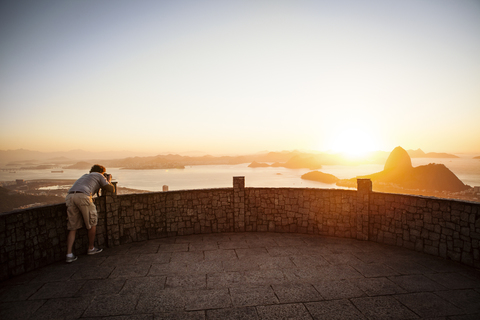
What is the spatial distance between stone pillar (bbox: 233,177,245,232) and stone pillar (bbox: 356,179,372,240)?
310 cm

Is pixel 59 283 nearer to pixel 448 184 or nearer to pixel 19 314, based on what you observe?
pixel 19 314

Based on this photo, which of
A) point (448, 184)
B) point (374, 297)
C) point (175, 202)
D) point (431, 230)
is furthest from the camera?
point (448, 184)

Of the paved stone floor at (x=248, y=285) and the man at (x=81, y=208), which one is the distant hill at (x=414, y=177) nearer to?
the paved stone floor at (x=248, y=285)

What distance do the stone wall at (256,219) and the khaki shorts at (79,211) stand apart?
0.37 meters

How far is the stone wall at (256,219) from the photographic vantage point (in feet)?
15.0

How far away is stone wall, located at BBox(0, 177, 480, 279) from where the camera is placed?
4578mm

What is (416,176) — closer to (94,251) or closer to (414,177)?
(414,177)

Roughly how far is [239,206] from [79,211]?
3882mm

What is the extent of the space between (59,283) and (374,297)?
5050mm

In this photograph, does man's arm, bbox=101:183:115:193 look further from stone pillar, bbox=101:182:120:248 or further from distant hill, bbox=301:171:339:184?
distant hill, bbox=301:171:339:184

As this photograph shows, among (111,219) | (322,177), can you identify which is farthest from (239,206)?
(322,177)

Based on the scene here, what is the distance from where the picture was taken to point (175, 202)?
662 centimetres

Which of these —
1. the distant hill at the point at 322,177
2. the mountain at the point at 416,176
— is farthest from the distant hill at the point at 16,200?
the mountain at the point at 416,176

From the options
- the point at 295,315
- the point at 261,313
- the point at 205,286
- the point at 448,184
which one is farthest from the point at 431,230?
the point at 448,184
